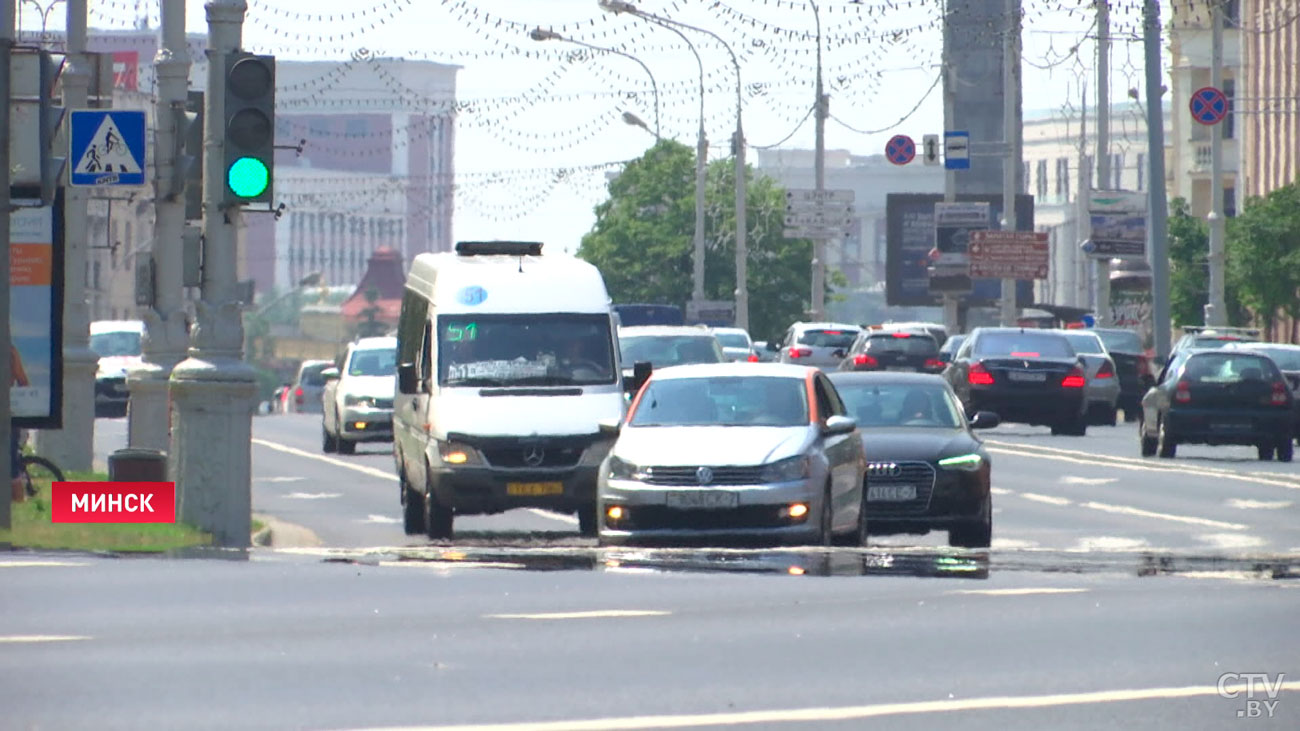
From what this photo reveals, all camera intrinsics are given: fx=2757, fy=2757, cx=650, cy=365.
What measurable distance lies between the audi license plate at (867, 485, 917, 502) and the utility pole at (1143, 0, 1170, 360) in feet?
80.2

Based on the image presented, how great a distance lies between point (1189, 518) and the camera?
24.9 meters

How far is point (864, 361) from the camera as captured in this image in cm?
5088

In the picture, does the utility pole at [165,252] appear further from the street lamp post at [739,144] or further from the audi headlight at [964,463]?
the street lamp post at [739,144]

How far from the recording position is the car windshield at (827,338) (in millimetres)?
58781

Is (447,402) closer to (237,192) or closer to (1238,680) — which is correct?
(237,192)

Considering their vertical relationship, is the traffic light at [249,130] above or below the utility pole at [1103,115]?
below

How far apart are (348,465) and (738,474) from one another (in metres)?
17.4

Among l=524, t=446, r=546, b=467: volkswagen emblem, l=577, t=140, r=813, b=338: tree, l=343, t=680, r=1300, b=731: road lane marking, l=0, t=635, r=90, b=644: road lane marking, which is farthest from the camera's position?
l=577, t=140, r=813, b=338: tree

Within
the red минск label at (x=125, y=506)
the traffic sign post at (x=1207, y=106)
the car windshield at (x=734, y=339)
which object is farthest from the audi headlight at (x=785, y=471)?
the traffic sign post at (x=1207, y=106)

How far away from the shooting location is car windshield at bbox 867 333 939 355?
171ft

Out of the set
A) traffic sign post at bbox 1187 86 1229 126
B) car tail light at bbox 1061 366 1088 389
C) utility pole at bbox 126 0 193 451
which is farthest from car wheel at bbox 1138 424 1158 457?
traffic sign post at bbox 1187 86 1229 126

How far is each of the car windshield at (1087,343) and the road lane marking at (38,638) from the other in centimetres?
3485

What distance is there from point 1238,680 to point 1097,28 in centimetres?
5664

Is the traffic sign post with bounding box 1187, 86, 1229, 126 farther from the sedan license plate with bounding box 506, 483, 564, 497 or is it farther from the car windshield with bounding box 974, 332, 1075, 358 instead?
the sedan license plate with bounding box 506, 483, 564, 497
